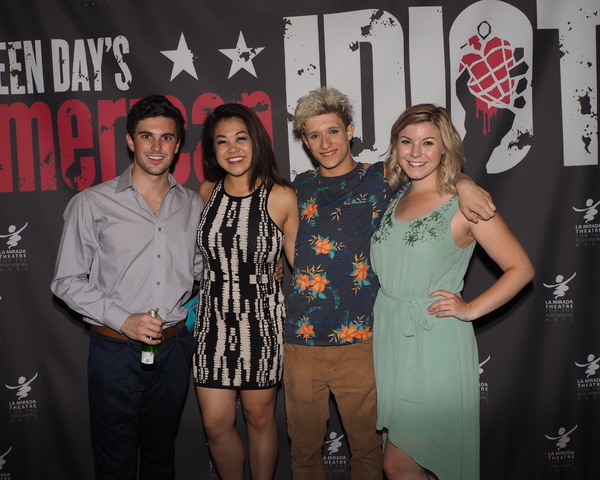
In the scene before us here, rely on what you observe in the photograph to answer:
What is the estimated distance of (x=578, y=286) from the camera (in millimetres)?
3068

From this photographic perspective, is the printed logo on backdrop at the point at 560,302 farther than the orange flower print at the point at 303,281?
Yes

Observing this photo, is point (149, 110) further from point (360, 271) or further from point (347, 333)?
point (347, 333)

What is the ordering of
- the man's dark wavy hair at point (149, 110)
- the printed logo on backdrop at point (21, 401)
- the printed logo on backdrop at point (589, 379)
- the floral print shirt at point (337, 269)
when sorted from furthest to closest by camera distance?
1. the printed logo on backdrop at point (21, 401)
2. the printed logo on backdrop at point (589, 379)
3. the man's dark wavy hair at point (149, 110)
4. the floral print shirt at point (337, 269)

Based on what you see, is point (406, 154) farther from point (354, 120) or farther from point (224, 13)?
point (224, 13)

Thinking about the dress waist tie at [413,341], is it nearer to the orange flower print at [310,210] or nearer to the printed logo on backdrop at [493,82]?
the orange flower print at [310,210]

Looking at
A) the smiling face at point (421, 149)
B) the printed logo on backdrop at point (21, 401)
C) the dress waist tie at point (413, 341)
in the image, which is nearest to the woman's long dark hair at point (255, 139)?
the smiling face at point (421, 149)

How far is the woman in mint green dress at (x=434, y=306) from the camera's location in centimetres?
211

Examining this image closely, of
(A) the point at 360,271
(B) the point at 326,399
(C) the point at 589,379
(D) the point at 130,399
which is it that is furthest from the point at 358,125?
(C) the point at 589,379

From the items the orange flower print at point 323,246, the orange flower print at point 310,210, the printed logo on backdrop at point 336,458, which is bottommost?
the printed logo on backdrop at point 336,458

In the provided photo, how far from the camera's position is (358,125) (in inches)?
121

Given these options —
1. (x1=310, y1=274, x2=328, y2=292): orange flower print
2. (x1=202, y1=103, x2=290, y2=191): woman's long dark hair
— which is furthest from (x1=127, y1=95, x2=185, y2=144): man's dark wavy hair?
(x1=310, y1=274, x2=328, y2=292): orange flower print

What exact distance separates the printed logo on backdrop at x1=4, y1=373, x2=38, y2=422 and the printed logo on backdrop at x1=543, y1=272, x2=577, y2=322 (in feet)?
10.1

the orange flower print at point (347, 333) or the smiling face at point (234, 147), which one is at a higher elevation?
the smiling face at point (234, 147)

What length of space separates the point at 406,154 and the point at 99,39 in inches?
78.4
